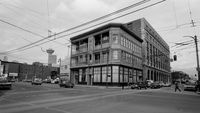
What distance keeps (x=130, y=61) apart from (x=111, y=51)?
8.57 metres

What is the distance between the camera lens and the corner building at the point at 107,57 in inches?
1703

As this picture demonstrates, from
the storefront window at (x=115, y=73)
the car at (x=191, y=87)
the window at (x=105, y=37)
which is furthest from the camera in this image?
the window at (x=105, y=37)

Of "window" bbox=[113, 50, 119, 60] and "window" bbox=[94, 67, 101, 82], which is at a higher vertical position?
"window" bbox=[113, 50, 119, 60]

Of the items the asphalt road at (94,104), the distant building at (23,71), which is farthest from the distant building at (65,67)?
the asphalt road at (94,104)

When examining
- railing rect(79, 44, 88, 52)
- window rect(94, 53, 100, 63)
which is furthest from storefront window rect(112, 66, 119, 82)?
railing rect(79, 44, 88, 52)

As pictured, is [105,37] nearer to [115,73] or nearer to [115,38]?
[115,38]

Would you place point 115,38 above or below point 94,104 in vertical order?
above

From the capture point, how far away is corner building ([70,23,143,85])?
4325 cm

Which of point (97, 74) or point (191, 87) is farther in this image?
point (97, 74)

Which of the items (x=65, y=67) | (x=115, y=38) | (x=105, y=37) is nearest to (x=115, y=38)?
(x=115, y=38)

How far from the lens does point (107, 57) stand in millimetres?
43500

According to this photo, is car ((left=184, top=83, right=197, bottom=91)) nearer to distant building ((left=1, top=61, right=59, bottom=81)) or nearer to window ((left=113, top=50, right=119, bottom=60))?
window ((left=113, top=50, right=119, bottom=60))

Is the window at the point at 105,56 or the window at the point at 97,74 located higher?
the window at the point at 105,56

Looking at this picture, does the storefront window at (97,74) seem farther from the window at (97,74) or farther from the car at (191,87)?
the car at (191,87)
